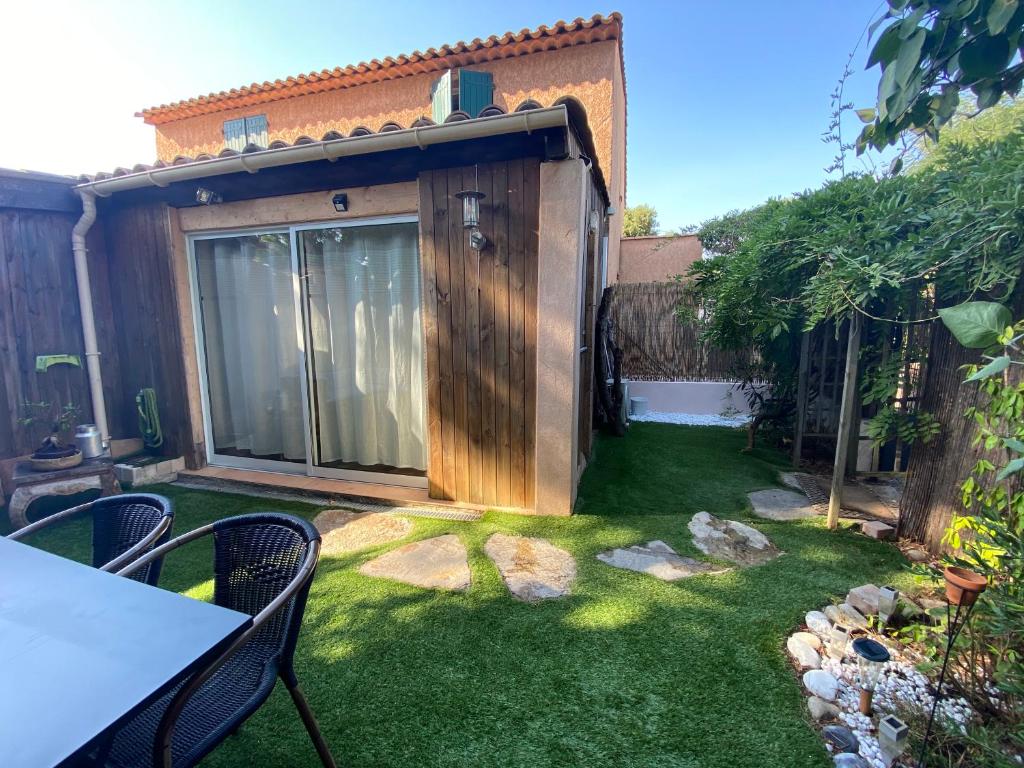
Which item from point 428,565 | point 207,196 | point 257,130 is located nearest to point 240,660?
point 428,565

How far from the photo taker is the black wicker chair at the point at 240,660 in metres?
1.28

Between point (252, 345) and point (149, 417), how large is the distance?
1367mm

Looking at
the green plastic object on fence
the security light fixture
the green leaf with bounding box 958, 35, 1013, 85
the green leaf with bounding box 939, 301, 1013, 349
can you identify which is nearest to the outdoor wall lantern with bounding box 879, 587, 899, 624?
the green leaf with bounding box 939, 301, 1013, 349

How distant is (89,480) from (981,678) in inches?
240

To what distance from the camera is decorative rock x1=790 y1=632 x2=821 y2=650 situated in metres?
2.34

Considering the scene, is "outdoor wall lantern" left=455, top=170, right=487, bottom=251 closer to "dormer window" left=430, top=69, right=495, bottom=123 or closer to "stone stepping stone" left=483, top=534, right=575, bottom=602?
"stone stepping stone" left=483, top=534, right=575, bottom=602

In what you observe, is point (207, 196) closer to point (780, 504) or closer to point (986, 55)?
point (986, 55)

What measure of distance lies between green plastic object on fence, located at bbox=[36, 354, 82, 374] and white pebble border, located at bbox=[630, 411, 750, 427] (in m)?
7.27

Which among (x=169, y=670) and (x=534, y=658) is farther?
(x=534, y=658)

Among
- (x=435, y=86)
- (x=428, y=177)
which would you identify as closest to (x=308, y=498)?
(x=428, y=177)

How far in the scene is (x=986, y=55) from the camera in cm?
117

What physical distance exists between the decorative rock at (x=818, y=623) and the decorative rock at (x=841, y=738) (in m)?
0.59

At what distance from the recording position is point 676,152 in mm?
12359

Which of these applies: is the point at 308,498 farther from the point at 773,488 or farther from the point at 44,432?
the point at 773,488
